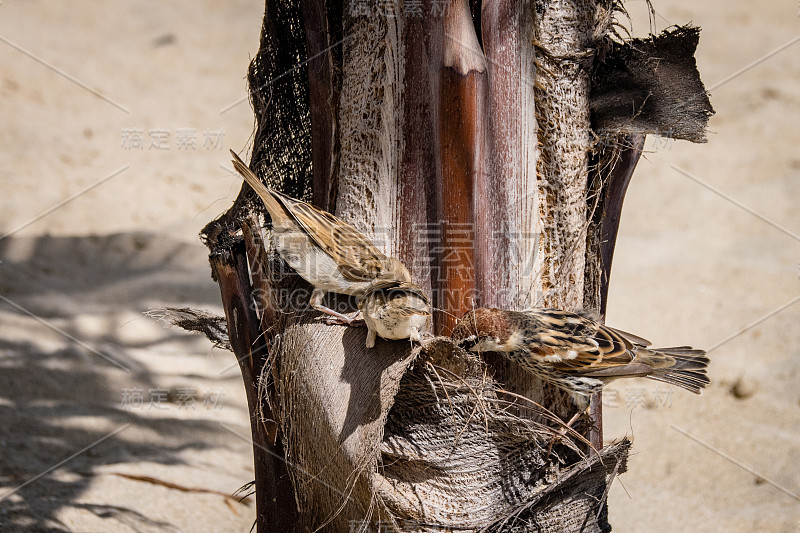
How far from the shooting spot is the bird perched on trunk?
2.39 m

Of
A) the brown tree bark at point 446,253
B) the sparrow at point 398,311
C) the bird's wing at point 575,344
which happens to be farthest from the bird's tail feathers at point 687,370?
the sparrow at point 398,311

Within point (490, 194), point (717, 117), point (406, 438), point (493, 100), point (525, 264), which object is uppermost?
point (717, 117)

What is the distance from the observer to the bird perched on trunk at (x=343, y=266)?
2.39 meters

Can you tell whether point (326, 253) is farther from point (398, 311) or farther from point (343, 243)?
point (398, 311)

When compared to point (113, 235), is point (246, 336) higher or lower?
lower

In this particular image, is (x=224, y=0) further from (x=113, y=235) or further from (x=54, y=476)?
(x=54, y=476)

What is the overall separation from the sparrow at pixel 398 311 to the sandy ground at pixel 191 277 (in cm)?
141

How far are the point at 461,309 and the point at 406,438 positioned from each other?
49cm

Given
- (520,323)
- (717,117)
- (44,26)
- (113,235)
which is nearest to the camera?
(520,323)

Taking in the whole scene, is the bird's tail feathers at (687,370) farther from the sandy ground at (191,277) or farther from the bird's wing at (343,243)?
the bird's wing at (343,243)

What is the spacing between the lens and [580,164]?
2.78m

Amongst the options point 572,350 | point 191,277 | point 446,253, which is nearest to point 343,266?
point 446,253

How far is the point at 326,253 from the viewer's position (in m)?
2.86

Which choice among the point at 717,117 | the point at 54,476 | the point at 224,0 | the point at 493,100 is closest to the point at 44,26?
the point at 224,0
